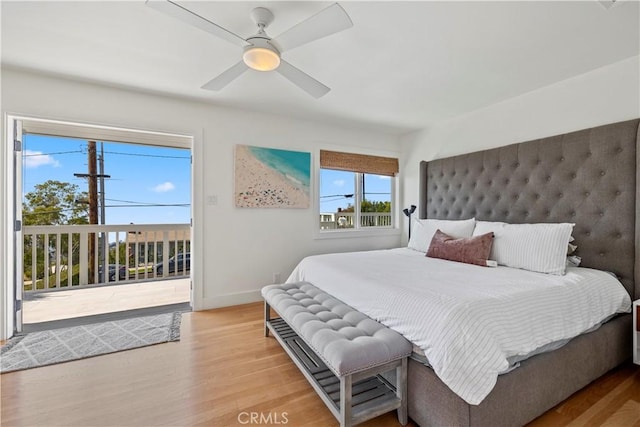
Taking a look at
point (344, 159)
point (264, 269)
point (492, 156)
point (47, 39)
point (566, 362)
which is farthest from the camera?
point (344, 159)

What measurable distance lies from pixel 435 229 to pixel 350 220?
1436 millimetres

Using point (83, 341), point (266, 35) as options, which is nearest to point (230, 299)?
point (83, 341)

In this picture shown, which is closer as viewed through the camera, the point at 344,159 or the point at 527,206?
the point at 527,206

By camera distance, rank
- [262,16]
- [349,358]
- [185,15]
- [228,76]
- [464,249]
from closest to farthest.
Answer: [349,358]
[185,15]
[262,16]
[228,76]
[464,249]

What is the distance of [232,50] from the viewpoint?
2156mm

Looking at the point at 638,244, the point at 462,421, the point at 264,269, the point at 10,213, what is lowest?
the point at 462,421

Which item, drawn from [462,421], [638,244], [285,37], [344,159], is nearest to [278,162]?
[344,159]

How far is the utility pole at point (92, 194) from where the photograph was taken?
397 cm

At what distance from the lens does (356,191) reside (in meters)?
4.42

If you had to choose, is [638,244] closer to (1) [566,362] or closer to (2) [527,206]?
(2) [527,206]

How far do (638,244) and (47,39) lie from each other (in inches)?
177

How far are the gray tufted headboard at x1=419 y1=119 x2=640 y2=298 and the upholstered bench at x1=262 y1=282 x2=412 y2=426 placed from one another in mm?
2031

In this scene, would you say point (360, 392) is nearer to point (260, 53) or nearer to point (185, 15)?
point (260, 53)

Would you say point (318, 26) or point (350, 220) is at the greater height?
point (318, 26)
